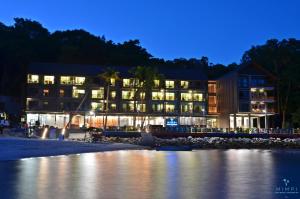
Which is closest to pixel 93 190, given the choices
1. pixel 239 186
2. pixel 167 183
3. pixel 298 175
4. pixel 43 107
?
pixel 167 183

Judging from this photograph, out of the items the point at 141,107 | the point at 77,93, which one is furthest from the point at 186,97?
the point at 77,93

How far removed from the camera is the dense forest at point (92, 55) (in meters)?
85.8

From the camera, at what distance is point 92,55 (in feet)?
370

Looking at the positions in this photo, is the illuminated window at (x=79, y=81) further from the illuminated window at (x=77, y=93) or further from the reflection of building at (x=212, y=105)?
the reflection of building at (x=212, y=105)

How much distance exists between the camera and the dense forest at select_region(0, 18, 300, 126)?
3378 inches

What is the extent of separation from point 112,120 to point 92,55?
95.0 ft

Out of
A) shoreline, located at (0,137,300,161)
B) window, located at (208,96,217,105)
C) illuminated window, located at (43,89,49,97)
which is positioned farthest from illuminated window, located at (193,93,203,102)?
shoreline, located at (0,137,300,161)

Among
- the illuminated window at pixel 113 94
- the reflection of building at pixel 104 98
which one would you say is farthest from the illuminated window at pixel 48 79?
the illuminated window at pixel 113 94

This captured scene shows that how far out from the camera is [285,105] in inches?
3310

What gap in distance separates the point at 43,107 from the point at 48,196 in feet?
253

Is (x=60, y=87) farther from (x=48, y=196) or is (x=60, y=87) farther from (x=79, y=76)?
(x=48, y=196)

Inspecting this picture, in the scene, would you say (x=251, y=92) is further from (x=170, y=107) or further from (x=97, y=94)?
(x=97, y=94)

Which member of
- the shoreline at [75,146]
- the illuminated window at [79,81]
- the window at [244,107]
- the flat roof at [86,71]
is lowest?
the shoreline at [75,146]

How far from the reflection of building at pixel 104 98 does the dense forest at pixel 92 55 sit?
16.1 m
